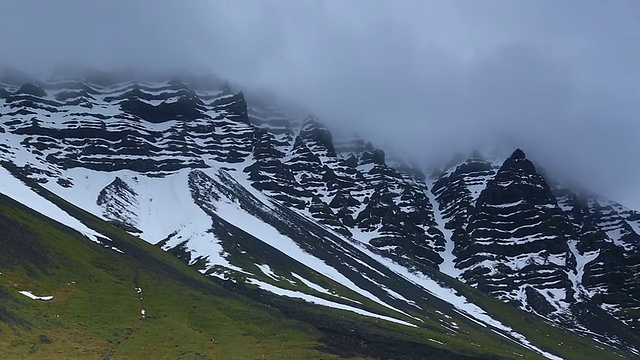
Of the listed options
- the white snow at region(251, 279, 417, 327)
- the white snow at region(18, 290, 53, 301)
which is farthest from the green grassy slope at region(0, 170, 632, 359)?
the white snow at region(251, 279, 417, 327)

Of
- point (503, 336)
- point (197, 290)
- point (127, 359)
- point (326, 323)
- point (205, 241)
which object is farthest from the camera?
point (205, 241)

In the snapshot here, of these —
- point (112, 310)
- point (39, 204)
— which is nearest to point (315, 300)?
point (112, 310)

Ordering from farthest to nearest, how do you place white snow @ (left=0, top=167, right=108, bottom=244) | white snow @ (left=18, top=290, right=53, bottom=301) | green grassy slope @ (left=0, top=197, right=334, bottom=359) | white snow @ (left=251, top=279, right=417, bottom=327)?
white snow @ (left=0, top=167, right=108, bottom=244), white snow @ (left=251, top=279, right=417, bottom=327), white snow @ (left=18, top=290, right=53, bottom=301), green grassy slope @ (left=0, top=197, right=334, bottom=359)

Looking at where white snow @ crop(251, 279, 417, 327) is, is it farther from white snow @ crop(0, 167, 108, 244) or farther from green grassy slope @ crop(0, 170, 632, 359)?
white snow @ crop(0, 167, 108, 244)

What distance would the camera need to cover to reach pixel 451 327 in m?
168

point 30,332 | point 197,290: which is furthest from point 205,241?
point 30,332

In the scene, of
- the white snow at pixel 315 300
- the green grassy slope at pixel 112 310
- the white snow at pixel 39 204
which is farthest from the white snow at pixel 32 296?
the white snow at pixel 315 300

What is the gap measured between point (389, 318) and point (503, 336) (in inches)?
2057

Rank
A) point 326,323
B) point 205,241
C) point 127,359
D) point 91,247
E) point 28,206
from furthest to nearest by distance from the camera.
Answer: point 205,241 < point 28,206 < point 91,247 < point 326,323 < point 127,359

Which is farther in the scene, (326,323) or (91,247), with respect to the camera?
(91,247)

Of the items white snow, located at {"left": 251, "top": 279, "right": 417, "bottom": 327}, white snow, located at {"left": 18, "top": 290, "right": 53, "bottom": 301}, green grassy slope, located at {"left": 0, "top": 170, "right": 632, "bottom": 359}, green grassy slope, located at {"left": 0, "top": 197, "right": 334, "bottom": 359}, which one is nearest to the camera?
green grassy slope, located at {"left": 0, "top": 197, "right": 334, "bottom": 359}

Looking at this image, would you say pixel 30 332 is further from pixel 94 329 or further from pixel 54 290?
pixel 54 290

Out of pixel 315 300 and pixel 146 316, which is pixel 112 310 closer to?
pixel 146 316

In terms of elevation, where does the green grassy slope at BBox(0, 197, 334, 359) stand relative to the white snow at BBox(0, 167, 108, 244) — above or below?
below
